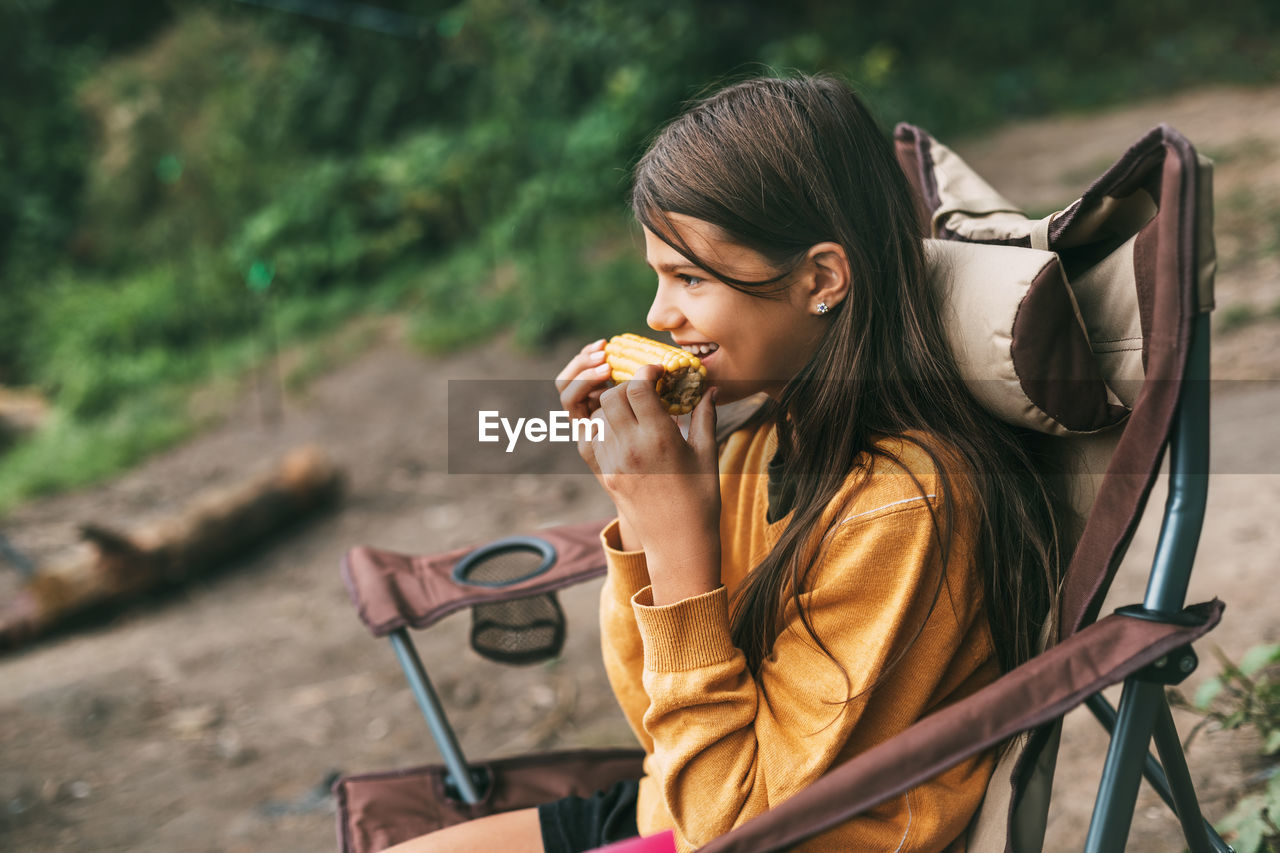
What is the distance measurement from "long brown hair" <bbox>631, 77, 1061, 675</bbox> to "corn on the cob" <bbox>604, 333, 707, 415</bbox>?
133 mm

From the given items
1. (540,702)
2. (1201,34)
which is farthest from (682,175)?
(1201,34)

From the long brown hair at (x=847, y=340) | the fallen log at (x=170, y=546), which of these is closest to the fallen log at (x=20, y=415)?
the fallen log at (x=170, y=546)

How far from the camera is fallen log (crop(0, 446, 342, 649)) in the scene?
14.7 ft

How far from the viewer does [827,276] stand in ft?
4.54

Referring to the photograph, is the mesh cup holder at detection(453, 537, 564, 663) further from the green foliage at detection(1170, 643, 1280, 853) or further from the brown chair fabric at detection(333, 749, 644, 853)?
the green foliage at detection(1170, 643, 1280, 853)

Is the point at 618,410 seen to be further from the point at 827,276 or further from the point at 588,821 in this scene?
the point at 588,821

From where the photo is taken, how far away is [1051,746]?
124 centimetres

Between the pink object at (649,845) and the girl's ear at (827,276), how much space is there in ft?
2.62

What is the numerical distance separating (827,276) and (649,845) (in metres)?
0.86

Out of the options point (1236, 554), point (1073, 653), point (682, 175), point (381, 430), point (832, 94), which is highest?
point (832, 94)

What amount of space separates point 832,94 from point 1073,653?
2.69 ft

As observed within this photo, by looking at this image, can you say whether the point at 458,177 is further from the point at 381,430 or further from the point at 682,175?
the point at 682,175

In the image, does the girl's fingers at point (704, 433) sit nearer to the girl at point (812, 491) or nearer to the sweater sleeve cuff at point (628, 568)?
the girl at point (812, 491)

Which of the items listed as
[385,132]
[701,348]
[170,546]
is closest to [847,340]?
[701,348]
